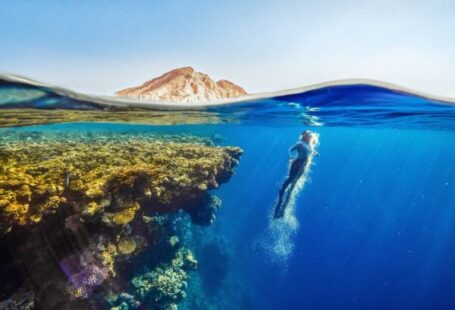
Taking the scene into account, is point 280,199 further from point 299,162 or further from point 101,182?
point 101,182

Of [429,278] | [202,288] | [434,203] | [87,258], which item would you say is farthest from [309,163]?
[434,203]

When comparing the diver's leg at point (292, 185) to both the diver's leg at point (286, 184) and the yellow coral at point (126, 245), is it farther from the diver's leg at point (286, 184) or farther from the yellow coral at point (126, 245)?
the yellow coral at point (126, 245)

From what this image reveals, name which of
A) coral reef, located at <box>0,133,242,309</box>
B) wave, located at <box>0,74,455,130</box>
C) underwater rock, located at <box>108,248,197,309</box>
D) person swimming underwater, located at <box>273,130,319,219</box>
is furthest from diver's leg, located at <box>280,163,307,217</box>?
underwater rock, located at <box>108,248,197,309</box>

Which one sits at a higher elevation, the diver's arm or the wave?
the wave

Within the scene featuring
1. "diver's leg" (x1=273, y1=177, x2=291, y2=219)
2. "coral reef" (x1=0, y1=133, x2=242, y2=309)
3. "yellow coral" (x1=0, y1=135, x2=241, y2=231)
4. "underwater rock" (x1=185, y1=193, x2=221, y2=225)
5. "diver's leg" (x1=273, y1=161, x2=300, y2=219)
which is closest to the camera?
"yellow coral" (x1=0, y1=135, x2=241, y2=231)

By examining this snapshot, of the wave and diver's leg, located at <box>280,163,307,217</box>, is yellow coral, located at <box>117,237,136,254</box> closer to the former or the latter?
the wave

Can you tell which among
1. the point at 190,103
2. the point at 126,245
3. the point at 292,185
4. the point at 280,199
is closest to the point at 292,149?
the point at 292,185

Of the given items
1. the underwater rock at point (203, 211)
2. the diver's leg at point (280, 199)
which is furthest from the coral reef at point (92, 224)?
the diver's leg at point (280, 199)
